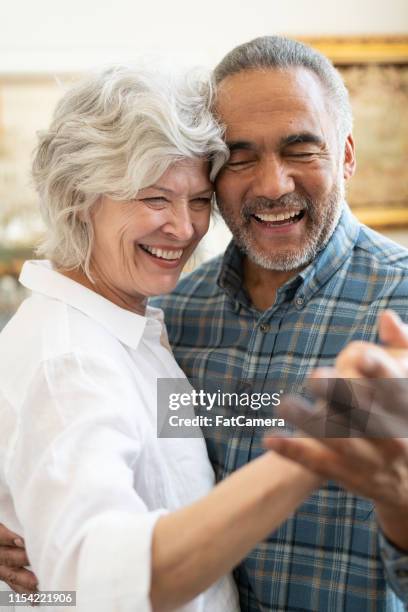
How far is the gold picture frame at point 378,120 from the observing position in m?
2.79

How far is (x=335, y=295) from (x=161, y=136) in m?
0.42

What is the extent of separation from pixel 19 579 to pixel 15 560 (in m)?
0.03

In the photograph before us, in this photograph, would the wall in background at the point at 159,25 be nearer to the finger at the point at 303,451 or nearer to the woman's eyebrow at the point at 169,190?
the woman's eyebrow at the point at 169,190

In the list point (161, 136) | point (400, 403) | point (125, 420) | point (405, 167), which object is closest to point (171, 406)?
point (125, 420)

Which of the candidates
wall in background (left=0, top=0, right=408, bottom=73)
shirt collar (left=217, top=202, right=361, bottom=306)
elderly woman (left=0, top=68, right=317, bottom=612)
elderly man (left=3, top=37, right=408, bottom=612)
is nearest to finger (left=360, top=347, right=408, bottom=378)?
elderly woman (left=0, top=68, right=317, bottom=612)

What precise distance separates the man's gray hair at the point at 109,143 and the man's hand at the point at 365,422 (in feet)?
1.82

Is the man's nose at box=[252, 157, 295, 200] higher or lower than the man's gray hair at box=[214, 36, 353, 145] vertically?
lower

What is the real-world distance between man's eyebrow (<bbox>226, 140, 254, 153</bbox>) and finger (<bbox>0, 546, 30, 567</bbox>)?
0.77 m

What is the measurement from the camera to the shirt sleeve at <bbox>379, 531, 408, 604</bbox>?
3.17ft

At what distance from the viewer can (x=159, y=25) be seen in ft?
8.84

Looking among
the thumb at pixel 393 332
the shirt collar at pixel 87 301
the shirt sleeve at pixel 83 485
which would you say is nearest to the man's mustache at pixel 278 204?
the shirt collar at pixel 87 301

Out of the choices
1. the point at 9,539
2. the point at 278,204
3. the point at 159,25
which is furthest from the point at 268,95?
the point at 159,25

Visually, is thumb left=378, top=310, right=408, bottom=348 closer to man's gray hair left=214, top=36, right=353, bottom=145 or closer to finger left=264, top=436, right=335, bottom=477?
finger left=264, top=436, right=335, bottom=477

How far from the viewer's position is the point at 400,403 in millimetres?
770
